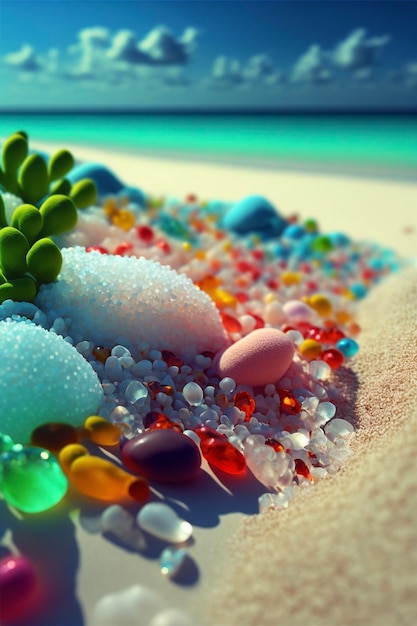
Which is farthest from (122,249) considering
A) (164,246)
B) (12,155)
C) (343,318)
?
(343,318)

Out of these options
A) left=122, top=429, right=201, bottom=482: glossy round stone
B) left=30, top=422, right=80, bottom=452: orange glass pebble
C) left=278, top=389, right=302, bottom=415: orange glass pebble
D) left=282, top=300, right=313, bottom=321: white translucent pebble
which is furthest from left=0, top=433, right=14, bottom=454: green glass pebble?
left=282, top=300, right=313, bottom=321: white translucent pebble

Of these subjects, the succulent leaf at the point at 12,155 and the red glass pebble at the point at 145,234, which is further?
the red glass pebble at the point at 145,234

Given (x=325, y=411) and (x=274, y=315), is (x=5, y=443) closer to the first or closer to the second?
(x=325, y=411)

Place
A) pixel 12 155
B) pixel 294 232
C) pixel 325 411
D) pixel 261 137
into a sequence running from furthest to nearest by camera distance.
→ pixel 261 137 → pixel 294 232 → pixel 12 155 → pixel 325 411

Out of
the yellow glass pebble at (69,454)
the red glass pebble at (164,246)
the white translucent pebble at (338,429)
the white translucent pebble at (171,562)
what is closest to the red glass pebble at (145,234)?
the red glass pebble at (164,246)

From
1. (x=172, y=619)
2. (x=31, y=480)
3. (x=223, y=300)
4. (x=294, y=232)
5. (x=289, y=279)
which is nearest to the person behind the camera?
(x=172, y=619)

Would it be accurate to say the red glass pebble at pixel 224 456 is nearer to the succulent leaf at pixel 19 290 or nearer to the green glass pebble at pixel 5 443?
the green glass pebble at pixel 5 443
